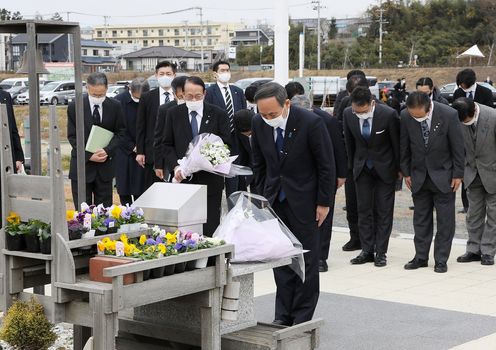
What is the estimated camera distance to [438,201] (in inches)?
Answer: 383

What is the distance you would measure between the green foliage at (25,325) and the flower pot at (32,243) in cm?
30

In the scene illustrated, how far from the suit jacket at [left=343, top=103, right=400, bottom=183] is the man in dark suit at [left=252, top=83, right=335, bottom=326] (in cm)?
285

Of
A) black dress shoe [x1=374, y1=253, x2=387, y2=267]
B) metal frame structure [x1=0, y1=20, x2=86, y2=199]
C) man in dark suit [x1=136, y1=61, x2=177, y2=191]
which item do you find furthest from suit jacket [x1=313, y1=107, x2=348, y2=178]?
metal frame structure [x1=0, y1=20, x2=86, y2=199]

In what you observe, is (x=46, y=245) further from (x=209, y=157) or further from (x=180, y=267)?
(x=209, y=157)

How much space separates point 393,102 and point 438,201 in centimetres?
991

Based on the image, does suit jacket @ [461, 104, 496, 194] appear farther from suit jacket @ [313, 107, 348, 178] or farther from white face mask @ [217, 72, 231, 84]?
white face mask @ [217, 72, 231, 84]

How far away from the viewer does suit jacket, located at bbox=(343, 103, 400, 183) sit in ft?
32.4

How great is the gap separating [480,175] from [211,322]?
523 cm

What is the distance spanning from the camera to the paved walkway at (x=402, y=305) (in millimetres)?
7109

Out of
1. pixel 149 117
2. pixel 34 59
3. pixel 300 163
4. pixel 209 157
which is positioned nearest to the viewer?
pixel 34 59

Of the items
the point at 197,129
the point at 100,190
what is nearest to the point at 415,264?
the point at 197,129

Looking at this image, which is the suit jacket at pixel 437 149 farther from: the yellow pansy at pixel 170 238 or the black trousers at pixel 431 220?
the yellow pansy at pixel 170 238

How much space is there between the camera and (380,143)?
9.95 meters

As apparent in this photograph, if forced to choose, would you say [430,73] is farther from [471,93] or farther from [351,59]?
[471,93]
